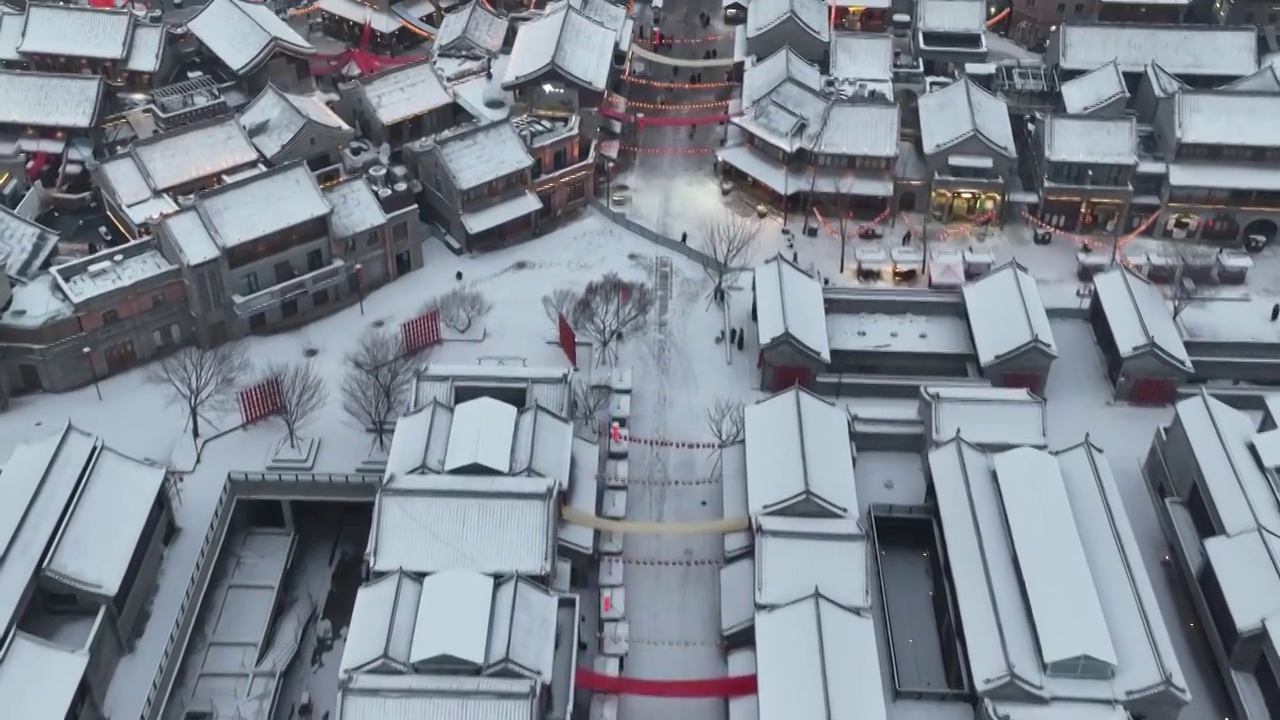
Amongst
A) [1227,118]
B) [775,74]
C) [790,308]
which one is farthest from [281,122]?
[1227,118]

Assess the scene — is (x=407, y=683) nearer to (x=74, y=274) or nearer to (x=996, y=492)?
(x=996, y=492)

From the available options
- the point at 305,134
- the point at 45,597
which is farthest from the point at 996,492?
the point at 305,134

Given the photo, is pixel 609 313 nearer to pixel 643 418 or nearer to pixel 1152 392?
pixel 643 418

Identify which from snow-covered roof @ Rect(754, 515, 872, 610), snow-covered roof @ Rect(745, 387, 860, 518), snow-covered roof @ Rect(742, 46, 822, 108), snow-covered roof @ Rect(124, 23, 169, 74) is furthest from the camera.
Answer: snow-covered roof @ Rect(742, 46, 822, 108)

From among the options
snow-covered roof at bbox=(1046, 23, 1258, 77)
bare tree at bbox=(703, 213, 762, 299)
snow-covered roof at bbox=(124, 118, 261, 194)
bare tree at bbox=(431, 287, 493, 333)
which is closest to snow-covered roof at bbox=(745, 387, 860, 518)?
bare tree at bbox=(703, 213, 762, 299)

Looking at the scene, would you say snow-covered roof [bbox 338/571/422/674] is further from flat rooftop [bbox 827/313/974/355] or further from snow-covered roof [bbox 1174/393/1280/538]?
snow-covered roof [bbox 1174/393/1280/538]

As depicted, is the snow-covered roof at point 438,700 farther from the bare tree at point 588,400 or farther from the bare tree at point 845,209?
the bare tree at point 845,209
